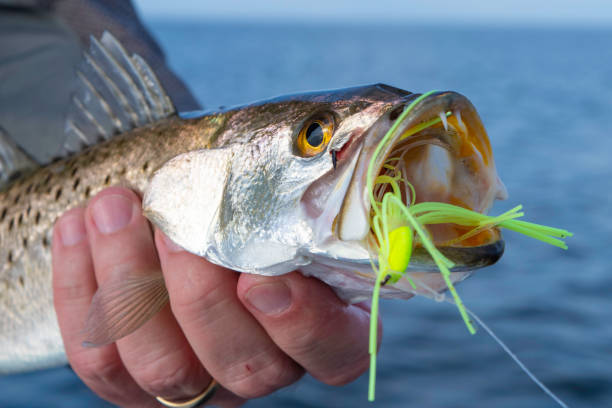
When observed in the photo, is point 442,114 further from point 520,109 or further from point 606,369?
point 520,109

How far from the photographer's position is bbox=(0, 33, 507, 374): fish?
158 centimetres

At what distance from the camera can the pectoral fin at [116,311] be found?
7.09 feet

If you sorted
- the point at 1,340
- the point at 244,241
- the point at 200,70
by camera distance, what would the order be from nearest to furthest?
the point at 244,241 → the point at 1,340 → the point at 200,70

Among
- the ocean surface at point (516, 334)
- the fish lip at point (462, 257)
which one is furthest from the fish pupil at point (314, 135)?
the ocean surface at point (516, 334)

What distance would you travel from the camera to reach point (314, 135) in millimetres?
1710

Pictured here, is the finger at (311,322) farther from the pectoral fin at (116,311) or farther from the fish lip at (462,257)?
the fish lip at (462,257)

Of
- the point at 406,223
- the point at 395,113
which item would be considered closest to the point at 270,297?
the point at 406,223

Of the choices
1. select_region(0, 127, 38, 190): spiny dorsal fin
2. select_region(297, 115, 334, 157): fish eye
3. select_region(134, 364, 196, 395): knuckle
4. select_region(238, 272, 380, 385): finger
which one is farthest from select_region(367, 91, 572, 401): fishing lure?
select_region(0, 127, 38, 190): spiny dorsal fin

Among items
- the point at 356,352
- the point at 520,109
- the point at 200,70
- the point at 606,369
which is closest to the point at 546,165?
the point at 606,369

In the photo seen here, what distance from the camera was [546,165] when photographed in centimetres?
1933

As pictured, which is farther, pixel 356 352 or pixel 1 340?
pixel 1 340

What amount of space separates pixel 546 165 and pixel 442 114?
19.4m

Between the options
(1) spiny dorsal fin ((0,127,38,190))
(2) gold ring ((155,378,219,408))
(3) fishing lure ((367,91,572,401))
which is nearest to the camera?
(3) fishing lure ((367,91,572,401))

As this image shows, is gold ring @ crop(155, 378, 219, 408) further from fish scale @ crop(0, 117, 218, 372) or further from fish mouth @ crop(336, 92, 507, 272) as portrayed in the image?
fish mouth @ crop(336, 92, 507, 272)
